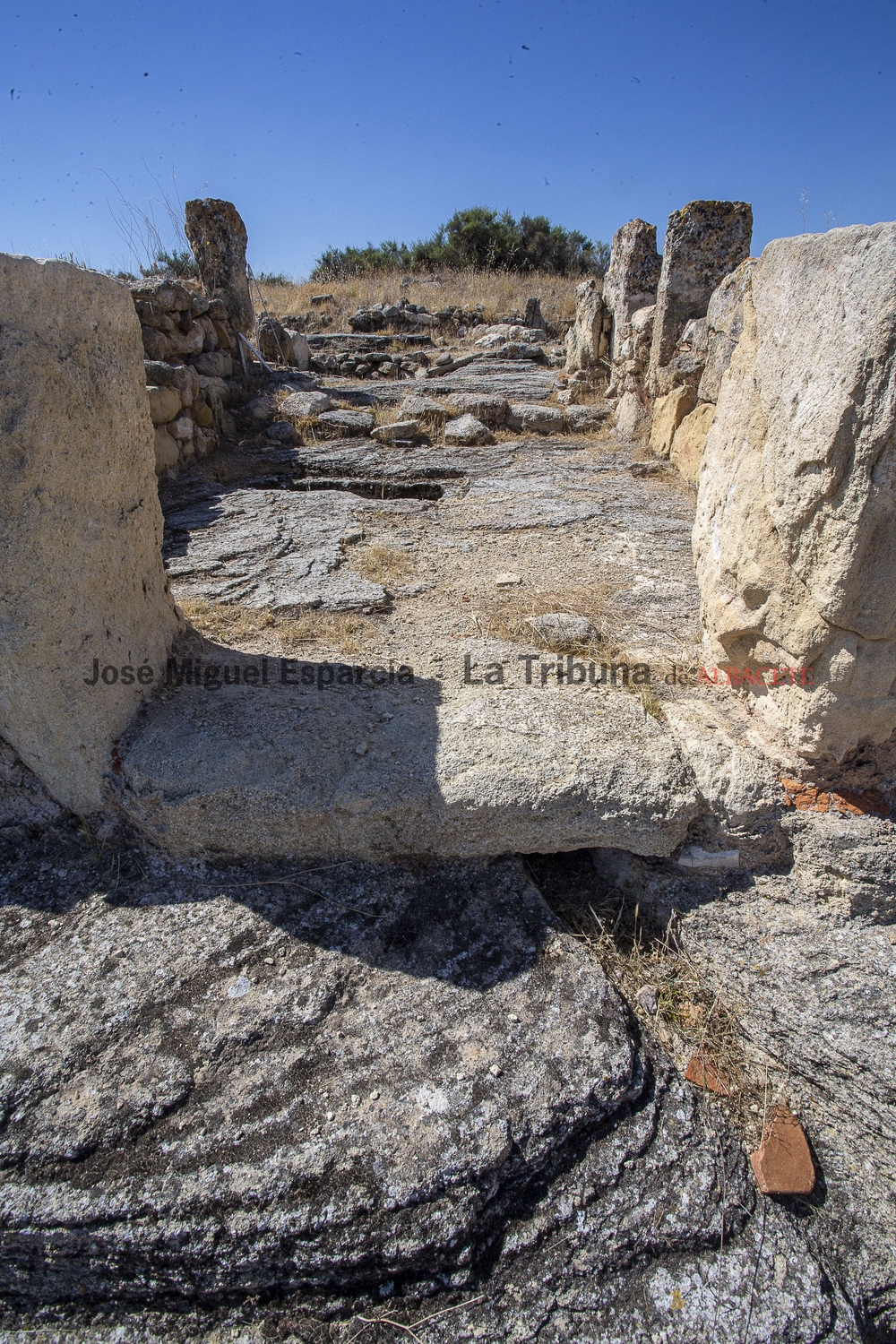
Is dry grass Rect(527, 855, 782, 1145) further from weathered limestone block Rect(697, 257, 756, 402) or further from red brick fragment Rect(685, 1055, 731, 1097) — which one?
weathered limestone block Rect(697, 257, 756, 402)

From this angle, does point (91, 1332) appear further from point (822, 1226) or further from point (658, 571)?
point (658, 571)

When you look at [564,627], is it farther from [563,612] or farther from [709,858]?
[709,858]

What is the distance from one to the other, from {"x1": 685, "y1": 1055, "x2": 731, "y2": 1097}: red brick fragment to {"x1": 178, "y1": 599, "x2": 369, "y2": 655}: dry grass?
1604 millimetres

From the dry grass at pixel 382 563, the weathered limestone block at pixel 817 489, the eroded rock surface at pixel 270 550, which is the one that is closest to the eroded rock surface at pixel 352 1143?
the weathered limestone block at pixel 817 489

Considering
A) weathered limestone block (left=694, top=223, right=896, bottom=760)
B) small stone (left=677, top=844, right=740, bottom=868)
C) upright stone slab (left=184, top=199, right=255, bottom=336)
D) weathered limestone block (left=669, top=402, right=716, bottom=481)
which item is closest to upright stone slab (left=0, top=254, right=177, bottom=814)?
small stone (left=677, top=844, right=740, bottom=868)

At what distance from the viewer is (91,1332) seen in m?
1.31

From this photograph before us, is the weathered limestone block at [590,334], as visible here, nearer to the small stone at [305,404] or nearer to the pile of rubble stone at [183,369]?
the small stone at [305,404]

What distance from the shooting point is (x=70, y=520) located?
1.76 metres

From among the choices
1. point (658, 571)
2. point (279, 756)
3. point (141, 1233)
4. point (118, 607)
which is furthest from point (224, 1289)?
point (658, 571)

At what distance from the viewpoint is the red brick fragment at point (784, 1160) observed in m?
1.56

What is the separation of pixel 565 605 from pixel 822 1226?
2049 mm

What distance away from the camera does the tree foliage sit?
16094 mm

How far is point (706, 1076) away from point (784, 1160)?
8.8 inches

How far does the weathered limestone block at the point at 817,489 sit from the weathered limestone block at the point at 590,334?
16.2ft
